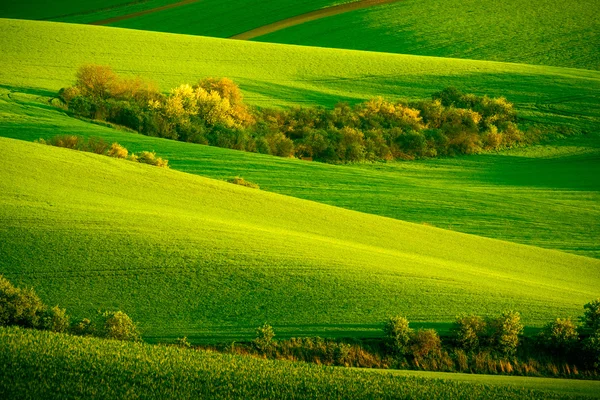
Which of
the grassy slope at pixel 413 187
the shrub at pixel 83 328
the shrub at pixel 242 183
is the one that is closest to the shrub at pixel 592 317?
the grassy slope at pixel 413 187

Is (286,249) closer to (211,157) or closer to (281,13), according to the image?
(211,157)

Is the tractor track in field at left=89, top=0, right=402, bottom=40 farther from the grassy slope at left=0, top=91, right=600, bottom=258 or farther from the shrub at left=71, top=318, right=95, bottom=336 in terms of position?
the shrub at left=71, top=318, right=95, bottom=336

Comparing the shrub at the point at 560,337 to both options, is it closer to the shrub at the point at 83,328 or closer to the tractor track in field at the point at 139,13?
the shrub at the point at 83,328

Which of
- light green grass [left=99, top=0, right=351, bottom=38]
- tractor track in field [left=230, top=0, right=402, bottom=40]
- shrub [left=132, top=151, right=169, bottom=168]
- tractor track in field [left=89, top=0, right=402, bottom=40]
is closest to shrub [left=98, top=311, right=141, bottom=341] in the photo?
shrub [left=132, top=151, right=169, bottom=168]

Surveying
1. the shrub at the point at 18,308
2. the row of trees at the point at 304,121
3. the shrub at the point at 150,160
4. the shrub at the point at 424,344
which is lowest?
the shrub at the point at 424,344

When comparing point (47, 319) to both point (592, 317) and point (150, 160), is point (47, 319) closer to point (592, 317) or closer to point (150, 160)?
point (592, 317)

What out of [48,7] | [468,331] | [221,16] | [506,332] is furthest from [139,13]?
[506,332]

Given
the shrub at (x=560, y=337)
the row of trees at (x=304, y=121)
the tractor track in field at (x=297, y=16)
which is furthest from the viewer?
the tractor track in field at (x=297, y=16)
